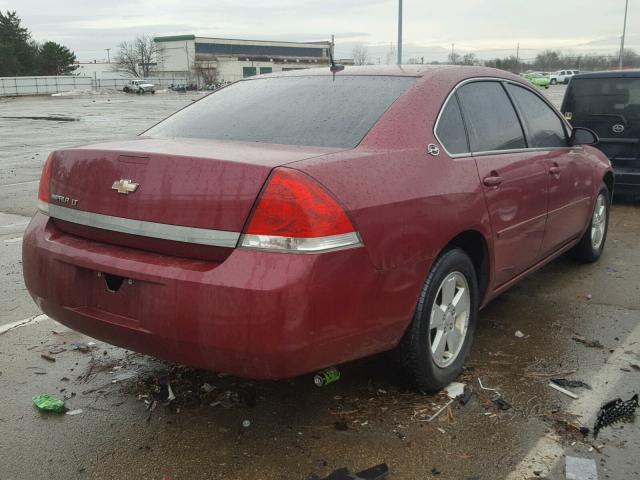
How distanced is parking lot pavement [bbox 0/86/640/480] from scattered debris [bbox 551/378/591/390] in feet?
0.17

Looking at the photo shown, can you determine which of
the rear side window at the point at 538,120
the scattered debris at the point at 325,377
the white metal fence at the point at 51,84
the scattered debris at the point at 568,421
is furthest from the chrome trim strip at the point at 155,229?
the white metal fence at the point at 51,84

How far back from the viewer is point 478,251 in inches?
Answer: 145

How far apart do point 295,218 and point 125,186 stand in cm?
83

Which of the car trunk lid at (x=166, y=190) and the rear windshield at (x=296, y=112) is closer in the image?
the car trunk lid at (x=166, y=190)

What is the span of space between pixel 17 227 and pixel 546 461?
21.3ft

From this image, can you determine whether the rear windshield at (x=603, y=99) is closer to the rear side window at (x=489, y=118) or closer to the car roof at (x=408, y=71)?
the rear side window at (x=489, y=118)

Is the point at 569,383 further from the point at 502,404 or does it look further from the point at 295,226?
the point at 295,226

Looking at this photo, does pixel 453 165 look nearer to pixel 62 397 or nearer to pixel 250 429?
pixel 250 429

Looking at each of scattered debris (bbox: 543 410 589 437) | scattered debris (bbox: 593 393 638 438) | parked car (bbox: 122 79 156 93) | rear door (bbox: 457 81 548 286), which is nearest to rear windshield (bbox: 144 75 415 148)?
rear door (bbox: 457 81 548 286)

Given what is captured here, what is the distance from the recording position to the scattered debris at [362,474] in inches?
104

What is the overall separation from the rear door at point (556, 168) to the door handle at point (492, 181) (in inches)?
31.9

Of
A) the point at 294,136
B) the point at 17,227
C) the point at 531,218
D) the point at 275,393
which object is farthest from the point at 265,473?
the point at 17,227

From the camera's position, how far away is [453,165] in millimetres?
3340

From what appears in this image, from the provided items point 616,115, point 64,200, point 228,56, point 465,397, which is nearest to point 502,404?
point 465,397
